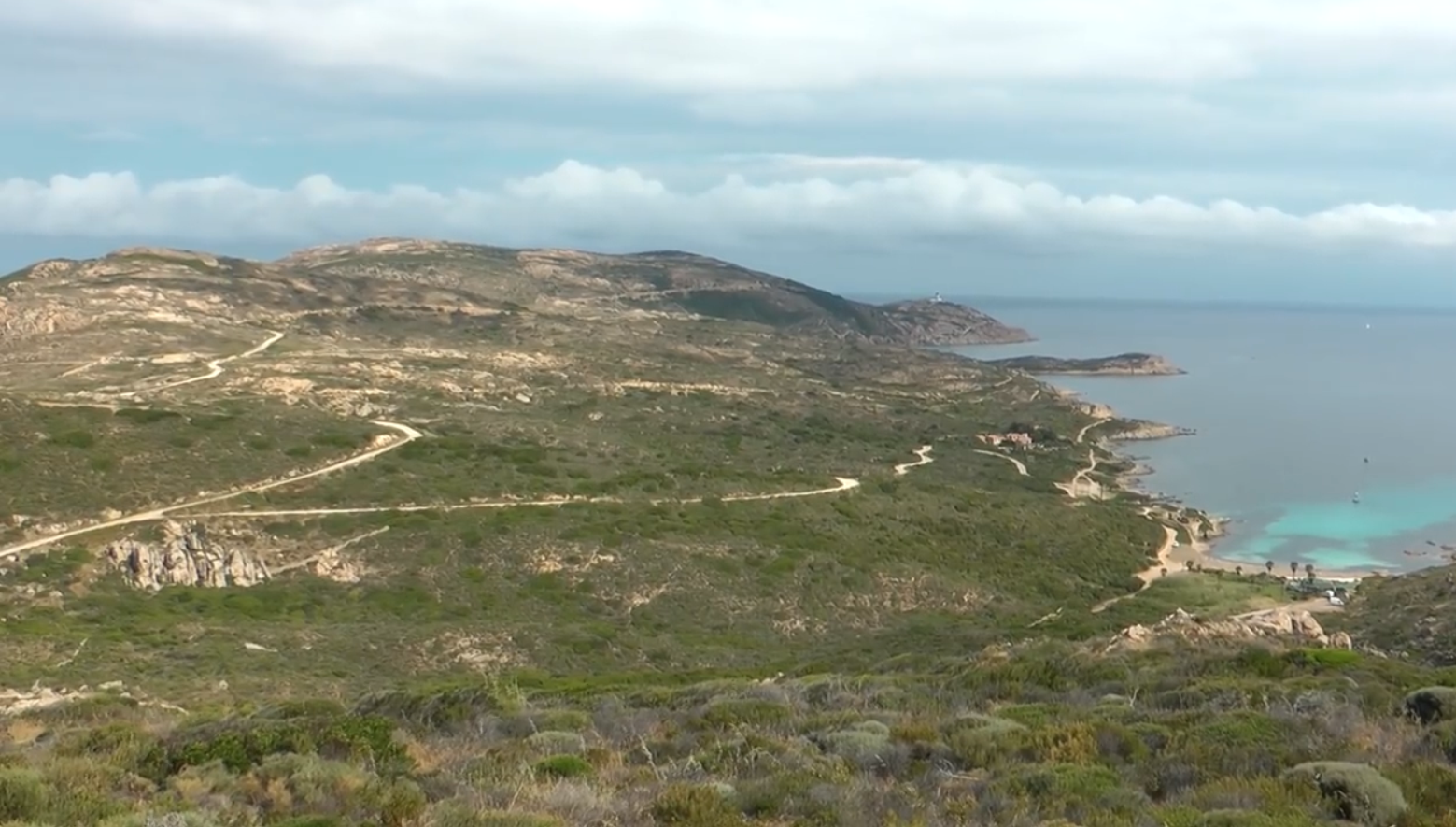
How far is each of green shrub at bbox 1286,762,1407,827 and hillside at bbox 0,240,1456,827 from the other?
5cm

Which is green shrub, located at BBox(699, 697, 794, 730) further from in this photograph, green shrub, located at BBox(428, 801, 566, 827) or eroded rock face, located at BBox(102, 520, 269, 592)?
eroded rock face, located at BBox(102, 520, 269, 592)

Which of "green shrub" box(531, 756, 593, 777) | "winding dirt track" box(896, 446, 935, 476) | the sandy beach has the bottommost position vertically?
the sandy beach

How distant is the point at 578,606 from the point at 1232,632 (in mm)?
21810

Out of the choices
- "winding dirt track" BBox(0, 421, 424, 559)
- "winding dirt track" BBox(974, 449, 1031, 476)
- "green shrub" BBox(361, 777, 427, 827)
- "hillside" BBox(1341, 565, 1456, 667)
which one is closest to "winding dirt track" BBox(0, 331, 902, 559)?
"winding dirt track" BBox(0, 421, 424, 559)

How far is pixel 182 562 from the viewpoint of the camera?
114 feet

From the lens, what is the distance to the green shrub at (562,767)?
30.5 feet

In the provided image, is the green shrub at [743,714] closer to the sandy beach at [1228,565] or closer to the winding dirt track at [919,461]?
the sandy beach at [1228,565]

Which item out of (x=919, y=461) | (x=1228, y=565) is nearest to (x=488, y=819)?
(x=1228, y=565)

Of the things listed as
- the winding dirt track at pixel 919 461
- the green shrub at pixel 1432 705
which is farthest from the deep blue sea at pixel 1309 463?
the green shrub at pixel 1432 705

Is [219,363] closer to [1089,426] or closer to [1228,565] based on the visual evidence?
[1228,565]

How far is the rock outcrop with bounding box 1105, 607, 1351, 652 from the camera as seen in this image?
63.1ft

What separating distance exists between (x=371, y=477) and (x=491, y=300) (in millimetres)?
86615

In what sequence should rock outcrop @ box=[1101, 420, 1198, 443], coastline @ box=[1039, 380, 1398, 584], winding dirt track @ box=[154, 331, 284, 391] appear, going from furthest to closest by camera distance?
rock outcrop @ box=[1101, 420, 1198, 443] < winding dirt track @ box=[154, 331, 284, 391] < coastline @ box=[1039, 380, 1398, 584]

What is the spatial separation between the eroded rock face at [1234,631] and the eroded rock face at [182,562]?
28.7 meters
